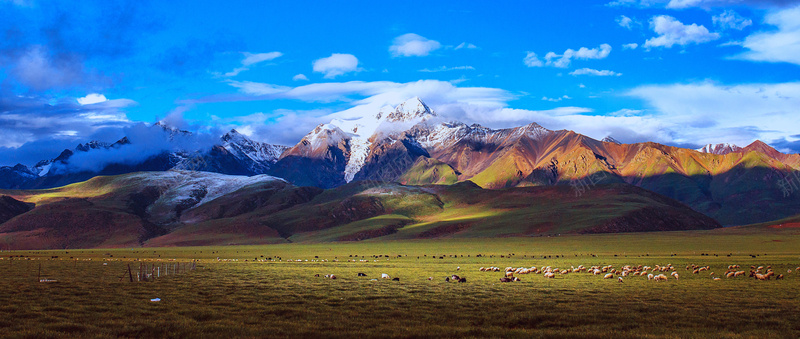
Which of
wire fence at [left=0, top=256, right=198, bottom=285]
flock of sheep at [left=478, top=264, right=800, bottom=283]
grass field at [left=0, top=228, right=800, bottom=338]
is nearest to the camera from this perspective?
grass field at [left=0, top=228, right=800, bottom=338]

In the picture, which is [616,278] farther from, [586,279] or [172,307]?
[172,307]

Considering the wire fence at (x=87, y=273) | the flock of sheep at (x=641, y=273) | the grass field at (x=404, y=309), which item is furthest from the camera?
the wire fence at (x=87, y=273)

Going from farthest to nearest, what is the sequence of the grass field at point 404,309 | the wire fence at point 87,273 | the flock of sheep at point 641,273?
the wire fence at point 87,273, the flock of sheep at point 641,273, the grass field at point 404,309

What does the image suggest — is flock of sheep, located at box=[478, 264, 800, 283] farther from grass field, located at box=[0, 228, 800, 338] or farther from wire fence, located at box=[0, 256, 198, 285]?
wire fence, located at box=[0, 256, 198, 285]

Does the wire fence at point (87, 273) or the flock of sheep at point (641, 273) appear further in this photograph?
the wire fence at point (87, 273)

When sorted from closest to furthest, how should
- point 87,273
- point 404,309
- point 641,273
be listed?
point 404,309
point 641,273
point 87,273

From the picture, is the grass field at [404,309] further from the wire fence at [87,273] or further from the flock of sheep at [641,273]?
the wire fence at [87,273]

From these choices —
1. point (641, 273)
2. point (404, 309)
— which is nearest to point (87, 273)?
point (404, 309)

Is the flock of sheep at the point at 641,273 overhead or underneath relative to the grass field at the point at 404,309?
underneath

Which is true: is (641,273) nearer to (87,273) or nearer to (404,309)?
(404,309)

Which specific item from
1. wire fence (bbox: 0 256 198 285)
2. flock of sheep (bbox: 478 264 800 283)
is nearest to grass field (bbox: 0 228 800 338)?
flock of sheep (bbox: 478 264 800 283)

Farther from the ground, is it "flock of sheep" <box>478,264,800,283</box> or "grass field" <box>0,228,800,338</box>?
"grass field" <box>0,228,800,338</box>

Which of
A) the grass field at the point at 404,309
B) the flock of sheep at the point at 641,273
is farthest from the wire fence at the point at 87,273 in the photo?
the flock of sheep at the point at 641,273

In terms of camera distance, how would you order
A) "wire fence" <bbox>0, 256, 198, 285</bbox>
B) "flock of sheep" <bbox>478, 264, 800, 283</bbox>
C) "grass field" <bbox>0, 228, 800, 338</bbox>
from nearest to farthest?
1. "grass field" <bbox>0, 228, 800, 338</bbox>
2. "flock of sheep" <bbox>478, 264, 800, 283</bbox>
3. "wire fence" <bbox>0, 256, 198, 285</bbox>
